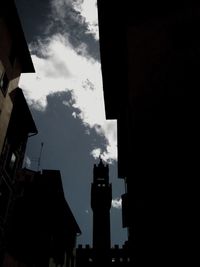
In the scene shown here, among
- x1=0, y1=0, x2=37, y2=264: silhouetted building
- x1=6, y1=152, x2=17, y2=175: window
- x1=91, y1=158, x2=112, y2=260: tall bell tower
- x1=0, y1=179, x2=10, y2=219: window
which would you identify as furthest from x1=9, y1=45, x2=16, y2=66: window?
x1=91, y1=158, x2=112, y2=260: tall bell tower

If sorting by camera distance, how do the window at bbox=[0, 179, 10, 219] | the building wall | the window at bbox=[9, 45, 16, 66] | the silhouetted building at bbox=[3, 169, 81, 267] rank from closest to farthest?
the building wall
the window at bbox=[0, 179, 10, 219]
the window at bbox=[9, 45, 16, 66]
the silhouetted building at bbox=[3, 169, 81, 267]

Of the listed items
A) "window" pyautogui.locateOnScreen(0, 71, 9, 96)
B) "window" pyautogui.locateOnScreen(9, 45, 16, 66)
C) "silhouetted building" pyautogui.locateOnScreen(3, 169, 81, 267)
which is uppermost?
"window" pyautogui.locateOnScreen(9, 45, 16, 66)

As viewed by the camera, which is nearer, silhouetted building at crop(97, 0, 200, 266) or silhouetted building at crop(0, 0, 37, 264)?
silhouetted building at crop(97, 0, 200, 266)

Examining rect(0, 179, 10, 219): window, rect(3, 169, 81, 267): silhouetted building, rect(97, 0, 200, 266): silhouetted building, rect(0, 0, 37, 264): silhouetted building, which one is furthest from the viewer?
rect(3, 169, 81, 267): silhouetted building

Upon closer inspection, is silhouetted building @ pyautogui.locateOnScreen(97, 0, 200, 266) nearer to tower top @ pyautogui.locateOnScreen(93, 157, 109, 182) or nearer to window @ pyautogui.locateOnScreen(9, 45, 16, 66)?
window @ pyautogui.locateOnScreen(9, 45, 16, 66)

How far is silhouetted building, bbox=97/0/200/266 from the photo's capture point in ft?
20.2

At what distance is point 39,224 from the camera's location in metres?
21.3

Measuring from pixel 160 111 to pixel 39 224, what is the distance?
17024mm

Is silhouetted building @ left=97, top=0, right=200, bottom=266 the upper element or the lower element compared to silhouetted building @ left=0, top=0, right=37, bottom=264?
lower

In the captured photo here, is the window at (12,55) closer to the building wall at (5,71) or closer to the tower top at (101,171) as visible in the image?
the building wall at (5,71)

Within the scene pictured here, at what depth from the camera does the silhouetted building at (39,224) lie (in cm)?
1928

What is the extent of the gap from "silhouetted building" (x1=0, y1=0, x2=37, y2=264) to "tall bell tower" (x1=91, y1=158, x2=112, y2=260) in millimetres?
14086

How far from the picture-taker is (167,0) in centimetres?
922

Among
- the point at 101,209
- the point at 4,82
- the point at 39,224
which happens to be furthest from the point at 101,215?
the point at 4,82
